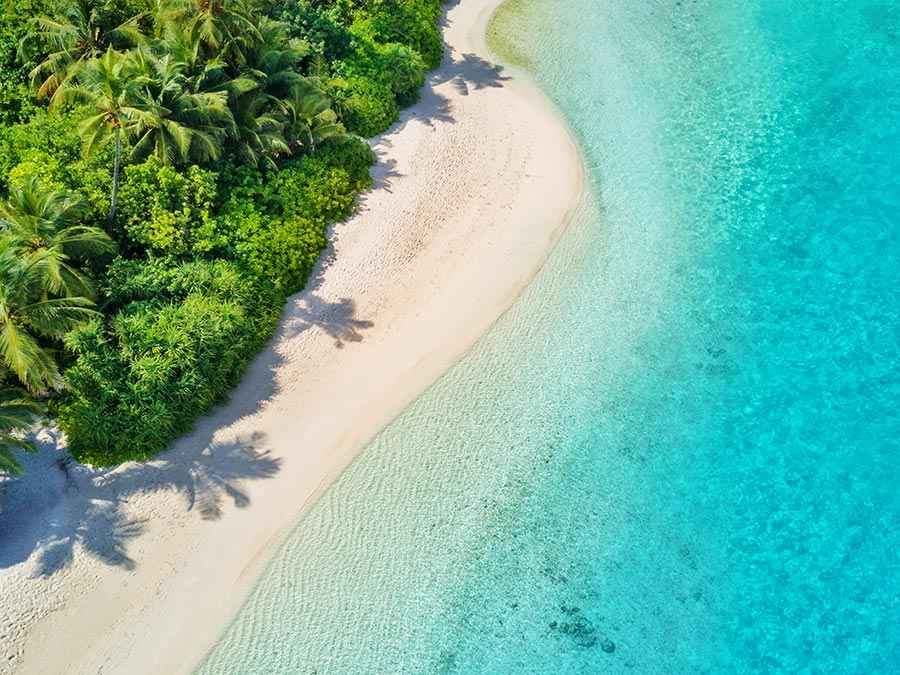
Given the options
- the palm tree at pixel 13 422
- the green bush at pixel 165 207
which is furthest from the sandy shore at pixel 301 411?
the green bush at pixel 165 207

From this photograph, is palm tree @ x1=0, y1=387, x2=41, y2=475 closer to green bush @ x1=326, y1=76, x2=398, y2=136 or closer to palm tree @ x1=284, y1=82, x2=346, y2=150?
palm tree @ x1=284, y1=82, x2=346, y2=150

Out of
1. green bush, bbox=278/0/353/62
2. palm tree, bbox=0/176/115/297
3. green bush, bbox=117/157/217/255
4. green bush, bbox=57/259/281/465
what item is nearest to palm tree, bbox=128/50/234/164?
green bush, bbox=117/157/217/255

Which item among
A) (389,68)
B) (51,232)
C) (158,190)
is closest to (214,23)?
(158,190)

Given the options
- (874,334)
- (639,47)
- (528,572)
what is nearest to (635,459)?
(528,572)

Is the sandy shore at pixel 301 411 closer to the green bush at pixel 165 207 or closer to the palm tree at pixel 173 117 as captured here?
the green bush at pixel 165 207

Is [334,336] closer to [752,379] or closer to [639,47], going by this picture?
[752,379]
